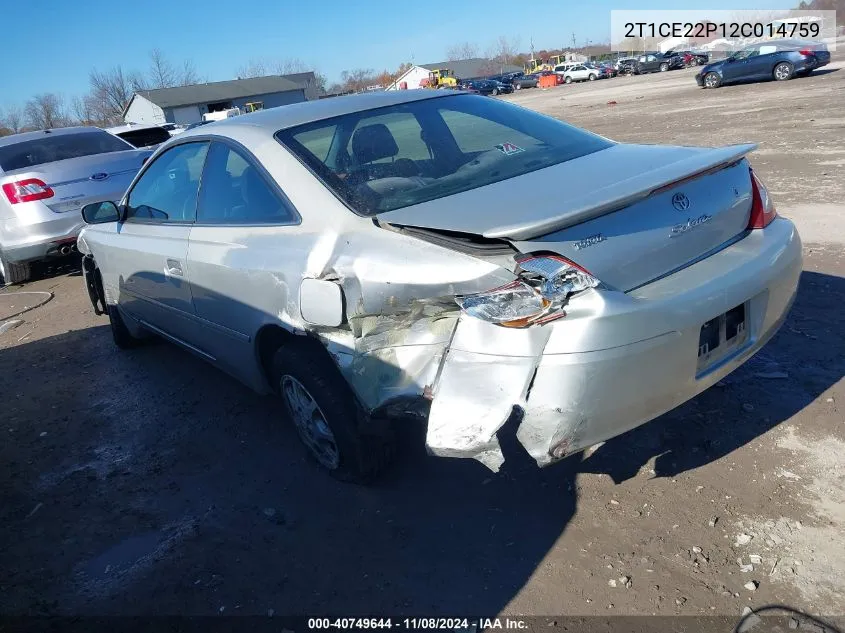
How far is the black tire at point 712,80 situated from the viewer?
25.6 meters

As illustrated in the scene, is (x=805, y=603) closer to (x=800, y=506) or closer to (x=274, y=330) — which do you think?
(x=800, y=506)

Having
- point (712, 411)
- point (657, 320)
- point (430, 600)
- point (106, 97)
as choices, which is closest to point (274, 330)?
point (430, 600)

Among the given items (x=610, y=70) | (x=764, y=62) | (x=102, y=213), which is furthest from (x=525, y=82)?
(x=102, y=213)

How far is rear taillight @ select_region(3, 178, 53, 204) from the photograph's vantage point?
758 cm

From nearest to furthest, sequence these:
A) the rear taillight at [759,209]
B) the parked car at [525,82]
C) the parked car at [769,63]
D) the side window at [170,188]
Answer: the rear taillight at [759,209] → the side window at [170,188] → the parked car at [769,63] → the parked car at [525,82]

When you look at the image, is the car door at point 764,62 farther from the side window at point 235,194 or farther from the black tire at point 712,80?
the side window at point 235,194

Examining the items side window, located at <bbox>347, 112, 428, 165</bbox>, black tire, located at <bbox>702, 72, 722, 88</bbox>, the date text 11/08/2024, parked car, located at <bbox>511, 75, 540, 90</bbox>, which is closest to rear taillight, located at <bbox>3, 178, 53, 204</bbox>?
side window, located at <bbox>347, 112, 428, 165</bbox>

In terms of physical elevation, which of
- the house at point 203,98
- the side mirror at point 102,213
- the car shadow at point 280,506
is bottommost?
the car shadow at point 280,506

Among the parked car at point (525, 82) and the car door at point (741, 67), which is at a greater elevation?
the parked car at point (525, 82)

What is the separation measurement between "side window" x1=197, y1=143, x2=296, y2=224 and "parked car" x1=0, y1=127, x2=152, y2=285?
441 cm

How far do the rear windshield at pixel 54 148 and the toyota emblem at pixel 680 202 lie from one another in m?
7.66

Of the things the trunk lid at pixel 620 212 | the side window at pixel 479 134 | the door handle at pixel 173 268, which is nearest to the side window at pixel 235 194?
the door handle at pixel 173 268

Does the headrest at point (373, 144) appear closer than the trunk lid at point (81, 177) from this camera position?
Yes

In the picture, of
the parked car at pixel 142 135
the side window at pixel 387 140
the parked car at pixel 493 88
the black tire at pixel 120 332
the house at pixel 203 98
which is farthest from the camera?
the house at pixel 203 98
